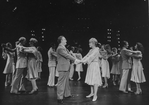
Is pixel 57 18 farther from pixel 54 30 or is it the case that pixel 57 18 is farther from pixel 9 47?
pixel 9 47

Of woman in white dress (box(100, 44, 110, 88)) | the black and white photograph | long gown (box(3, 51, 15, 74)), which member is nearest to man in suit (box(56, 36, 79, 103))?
the black and white photograph

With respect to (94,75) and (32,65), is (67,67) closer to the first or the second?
(94,75)

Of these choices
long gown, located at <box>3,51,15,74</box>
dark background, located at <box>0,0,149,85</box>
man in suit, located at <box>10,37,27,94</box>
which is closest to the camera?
man in suit, located at <box>10,37,27,94</box>

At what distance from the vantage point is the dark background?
5.25m

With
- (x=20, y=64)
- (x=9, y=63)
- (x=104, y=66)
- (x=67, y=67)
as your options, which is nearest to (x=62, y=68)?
(x=67, y=67)

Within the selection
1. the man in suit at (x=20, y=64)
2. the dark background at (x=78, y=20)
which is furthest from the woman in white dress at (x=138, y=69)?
the man in suit at (x=20, y=64)

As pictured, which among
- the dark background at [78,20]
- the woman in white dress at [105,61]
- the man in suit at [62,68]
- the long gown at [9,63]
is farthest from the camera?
the woman in white dress at [105,61]

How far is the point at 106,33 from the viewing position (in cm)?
593

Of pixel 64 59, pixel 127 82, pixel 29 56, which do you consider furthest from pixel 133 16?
pixel 29 56

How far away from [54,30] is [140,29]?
3060mm

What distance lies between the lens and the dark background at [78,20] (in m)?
5.25

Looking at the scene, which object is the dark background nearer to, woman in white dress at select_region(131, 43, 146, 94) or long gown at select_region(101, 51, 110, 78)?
long gown at select_region(101, 51, 110, 78)

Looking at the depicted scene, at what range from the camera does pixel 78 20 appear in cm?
600

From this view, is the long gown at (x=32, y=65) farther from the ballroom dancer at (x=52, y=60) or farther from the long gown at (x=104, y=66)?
the long gown at (x=104, y=66)
